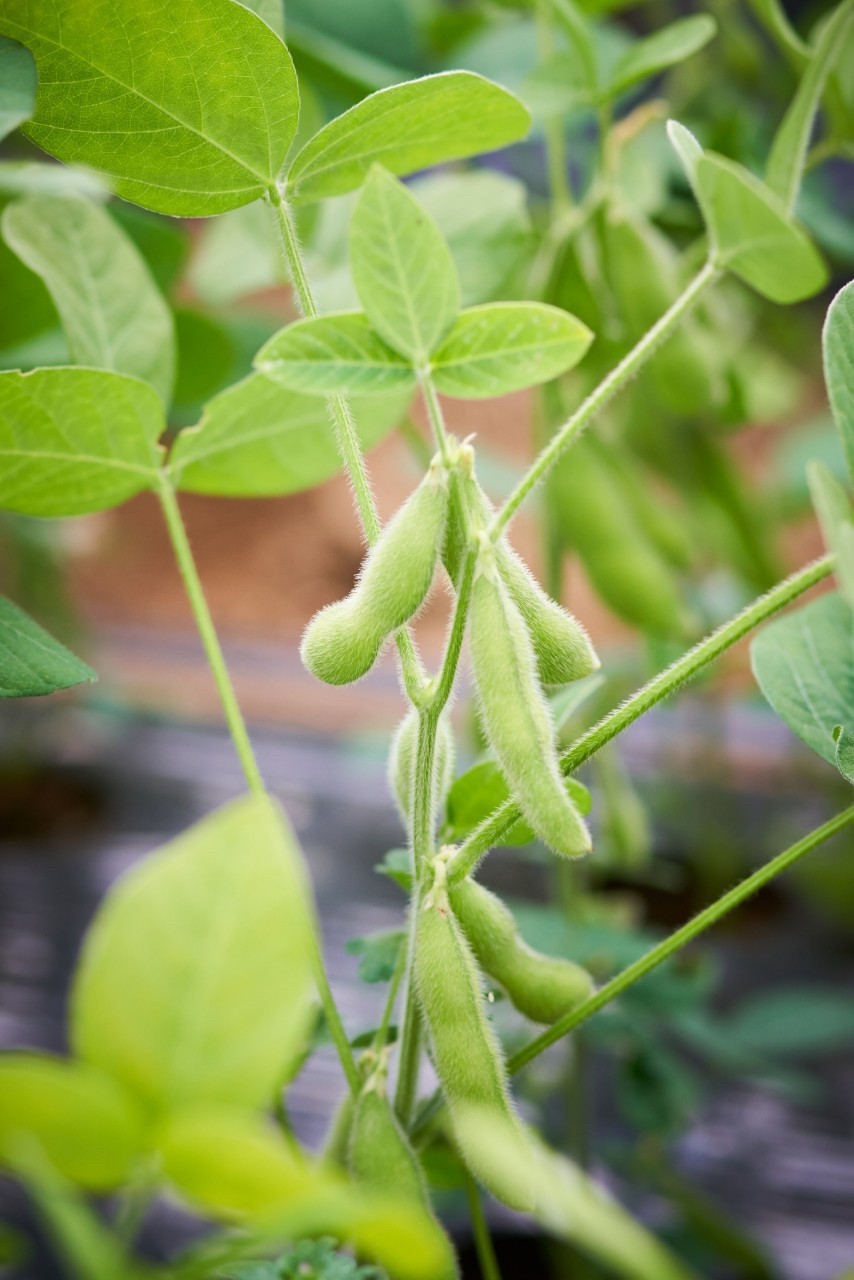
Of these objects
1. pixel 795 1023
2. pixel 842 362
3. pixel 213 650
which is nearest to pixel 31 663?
pixel 213 650

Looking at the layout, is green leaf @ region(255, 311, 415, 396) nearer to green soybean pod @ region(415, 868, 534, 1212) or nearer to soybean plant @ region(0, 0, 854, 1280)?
soybean plant @ region(0, 0, 854, 1280)

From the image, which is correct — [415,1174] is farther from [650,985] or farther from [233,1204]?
[650,985]

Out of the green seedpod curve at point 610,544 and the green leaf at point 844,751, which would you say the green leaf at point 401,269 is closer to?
the green leaf at point 844,751

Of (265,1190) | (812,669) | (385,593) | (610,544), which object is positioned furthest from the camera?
(610,544)

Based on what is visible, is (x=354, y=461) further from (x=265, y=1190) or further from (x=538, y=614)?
(x=265, y=1190)

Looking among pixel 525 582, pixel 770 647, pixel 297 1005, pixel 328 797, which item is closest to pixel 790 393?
pixel 328 797

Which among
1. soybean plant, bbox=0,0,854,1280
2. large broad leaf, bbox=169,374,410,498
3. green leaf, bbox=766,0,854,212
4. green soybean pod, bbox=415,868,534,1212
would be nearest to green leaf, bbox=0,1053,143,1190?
soybean plant, bbox=0,0,854,1280
